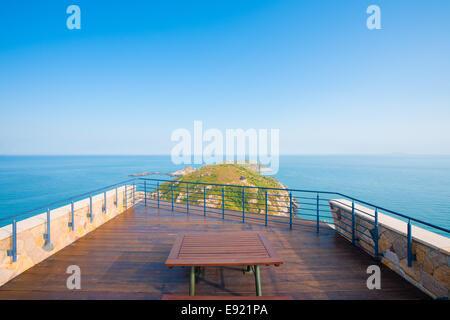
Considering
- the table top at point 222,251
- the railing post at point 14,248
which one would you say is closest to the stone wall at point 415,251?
the table top at point 222,251

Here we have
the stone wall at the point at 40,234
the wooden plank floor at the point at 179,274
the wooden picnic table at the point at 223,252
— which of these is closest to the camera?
the wooden picnic table at the point at 223,252

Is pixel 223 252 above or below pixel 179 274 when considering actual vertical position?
above

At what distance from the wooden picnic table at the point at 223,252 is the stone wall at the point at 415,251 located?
6.23ft

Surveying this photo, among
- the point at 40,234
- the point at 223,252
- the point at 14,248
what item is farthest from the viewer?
the point at 40,234

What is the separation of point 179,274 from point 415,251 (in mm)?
3327

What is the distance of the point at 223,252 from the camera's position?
2.57m

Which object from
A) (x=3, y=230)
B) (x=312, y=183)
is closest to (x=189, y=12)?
(x=3, y=230)

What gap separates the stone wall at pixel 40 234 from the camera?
2901 mm

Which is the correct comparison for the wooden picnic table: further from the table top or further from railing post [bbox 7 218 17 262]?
railing post [bbox 7 218 17 262]

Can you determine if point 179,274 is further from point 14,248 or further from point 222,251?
point 14,248

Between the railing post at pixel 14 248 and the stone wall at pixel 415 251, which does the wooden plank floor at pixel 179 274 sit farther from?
the railing post at pixel 14 248

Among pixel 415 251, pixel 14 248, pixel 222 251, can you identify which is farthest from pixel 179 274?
pixel 415 251

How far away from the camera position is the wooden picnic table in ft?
7.56

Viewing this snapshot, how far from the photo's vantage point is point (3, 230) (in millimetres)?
3115
